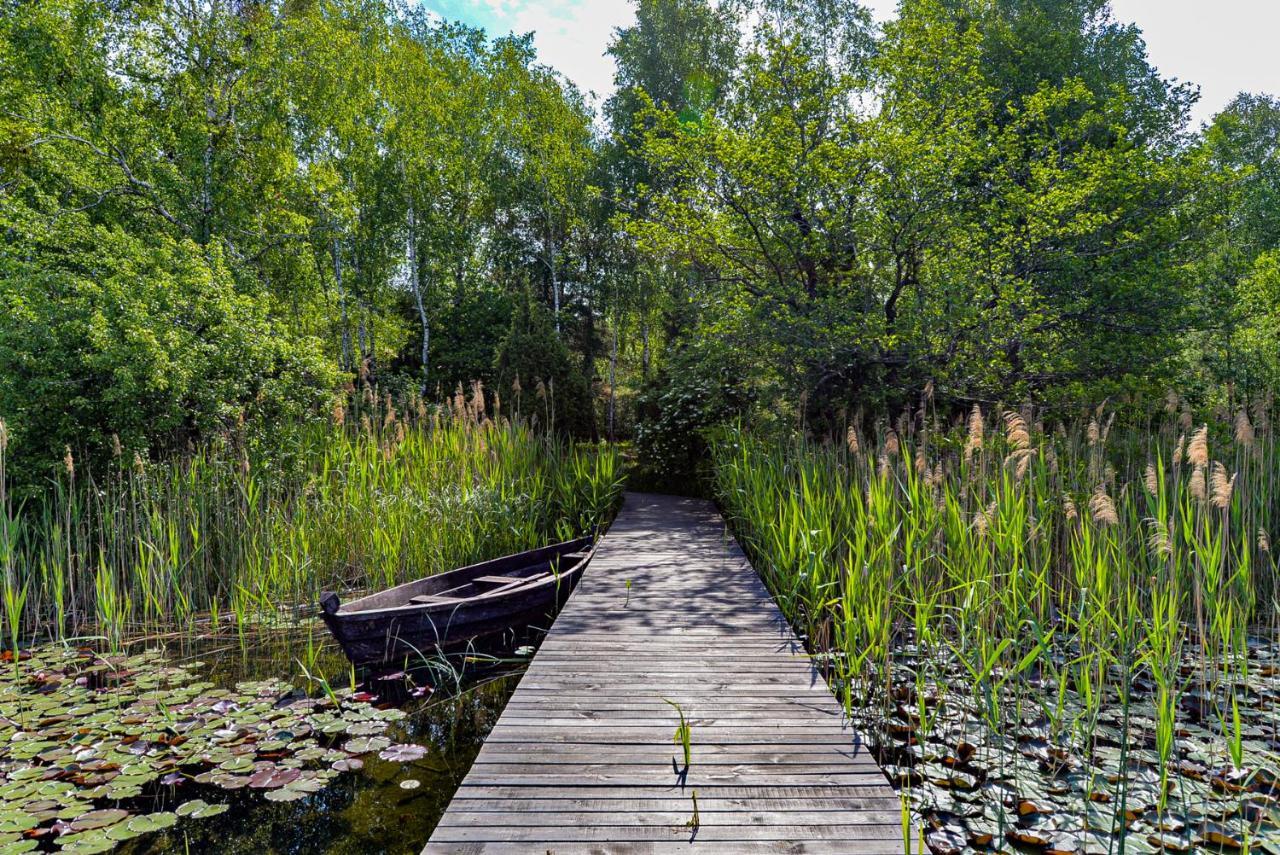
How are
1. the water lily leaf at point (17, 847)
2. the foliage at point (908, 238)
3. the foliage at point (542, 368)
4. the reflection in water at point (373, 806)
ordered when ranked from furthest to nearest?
the foliage at point (542, 368)
the foliage at point (908, 238)
the reflection in water at point (373, 806)
the water lily leaf at point (17, 847)

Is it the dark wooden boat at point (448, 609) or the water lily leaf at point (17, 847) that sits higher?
the dark wooden boat at point (448, 609)

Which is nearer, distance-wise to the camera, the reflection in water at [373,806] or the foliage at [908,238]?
the reflection in water at [373,806]

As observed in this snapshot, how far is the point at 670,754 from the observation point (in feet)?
9.28

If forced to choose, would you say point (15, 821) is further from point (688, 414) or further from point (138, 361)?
point (688, 414)

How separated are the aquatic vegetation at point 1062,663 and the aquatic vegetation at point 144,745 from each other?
8.43ft

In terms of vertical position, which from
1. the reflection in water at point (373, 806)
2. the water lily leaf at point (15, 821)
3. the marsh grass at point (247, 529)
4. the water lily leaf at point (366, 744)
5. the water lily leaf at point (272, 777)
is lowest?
the reflection in water at point (373, 806)

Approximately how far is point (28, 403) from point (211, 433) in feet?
4.48

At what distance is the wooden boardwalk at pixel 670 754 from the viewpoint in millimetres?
2299

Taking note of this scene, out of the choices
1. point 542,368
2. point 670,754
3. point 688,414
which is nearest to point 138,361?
point 670,754

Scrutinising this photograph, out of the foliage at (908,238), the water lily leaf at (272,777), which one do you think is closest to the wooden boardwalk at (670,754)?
the water lily leaf at (272,777)

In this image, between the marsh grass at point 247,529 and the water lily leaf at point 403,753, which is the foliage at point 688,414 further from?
the water lily leaf at point 403,753

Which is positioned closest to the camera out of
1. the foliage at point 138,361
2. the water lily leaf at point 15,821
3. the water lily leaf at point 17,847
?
the water lily leaf at point 17,847

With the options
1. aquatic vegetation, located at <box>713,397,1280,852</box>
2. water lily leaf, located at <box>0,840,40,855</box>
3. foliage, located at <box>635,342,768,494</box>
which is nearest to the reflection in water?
water lily leaf, located at <box>0,840,40,855</box>

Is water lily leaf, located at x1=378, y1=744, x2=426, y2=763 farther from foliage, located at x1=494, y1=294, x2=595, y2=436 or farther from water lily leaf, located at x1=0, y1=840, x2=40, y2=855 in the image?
foliage, located at x1=494, y1=294, x2=595, y2=436
